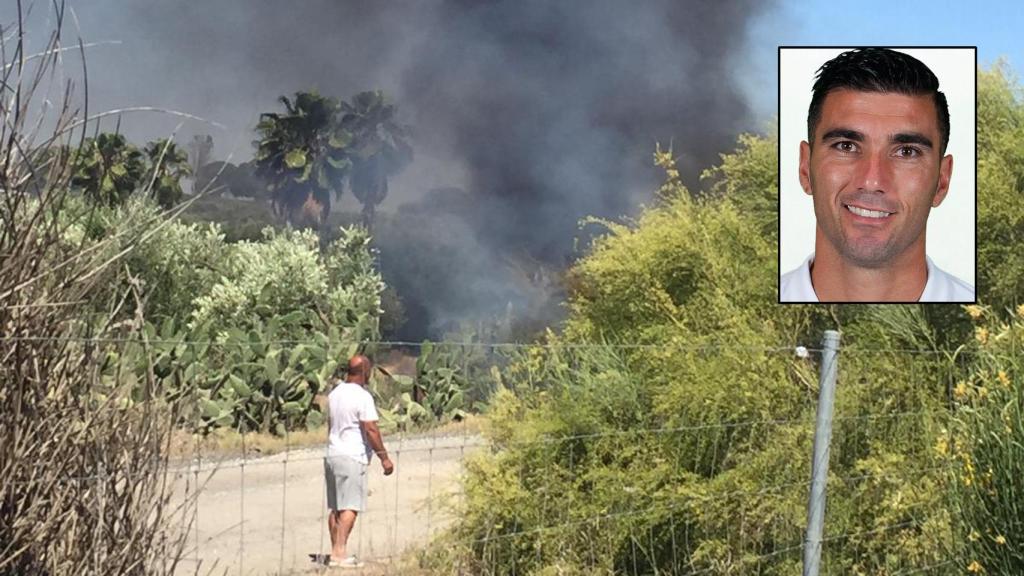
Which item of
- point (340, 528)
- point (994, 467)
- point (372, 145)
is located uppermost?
point (372, 145)

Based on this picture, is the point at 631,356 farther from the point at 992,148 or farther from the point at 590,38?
the point at 590,38

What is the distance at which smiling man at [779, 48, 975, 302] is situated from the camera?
18.9ft

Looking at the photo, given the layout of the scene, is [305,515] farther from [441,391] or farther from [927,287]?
[927,287]

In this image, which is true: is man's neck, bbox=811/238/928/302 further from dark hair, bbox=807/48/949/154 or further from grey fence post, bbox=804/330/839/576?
grey fence post, bbox=804/330/839/576

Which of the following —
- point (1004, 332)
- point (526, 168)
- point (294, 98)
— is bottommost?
point (1004, 332)

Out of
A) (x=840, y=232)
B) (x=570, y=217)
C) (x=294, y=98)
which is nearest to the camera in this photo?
(x=840, y=232)

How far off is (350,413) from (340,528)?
60 centimetres

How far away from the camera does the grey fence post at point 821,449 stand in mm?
4152

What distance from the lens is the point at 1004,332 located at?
162 inches

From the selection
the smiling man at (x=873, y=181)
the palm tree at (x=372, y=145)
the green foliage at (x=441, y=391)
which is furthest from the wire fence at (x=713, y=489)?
the palm tree at (x=372, y=145)

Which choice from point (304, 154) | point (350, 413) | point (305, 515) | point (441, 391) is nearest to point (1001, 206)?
point (350, 413)

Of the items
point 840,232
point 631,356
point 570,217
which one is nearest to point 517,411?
point 631,356

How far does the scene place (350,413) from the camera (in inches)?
210

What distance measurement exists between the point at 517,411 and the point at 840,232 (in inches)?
69.0
